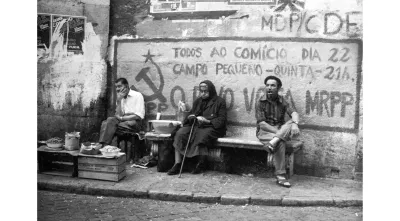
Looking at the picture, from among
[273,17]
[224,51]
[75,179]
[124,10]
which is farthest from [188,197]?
[124,10]

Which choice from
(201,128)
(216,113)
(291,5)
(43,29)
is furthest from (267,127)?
(43,29)

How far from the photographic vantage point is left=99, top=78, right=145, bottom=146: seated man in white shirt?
6.68 m

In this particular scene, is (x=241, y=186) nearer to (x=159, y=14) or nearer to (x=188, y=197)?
(x=188, y=197)

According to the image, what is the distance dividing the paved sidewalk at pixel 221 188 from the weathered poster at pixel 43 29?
2310 mm

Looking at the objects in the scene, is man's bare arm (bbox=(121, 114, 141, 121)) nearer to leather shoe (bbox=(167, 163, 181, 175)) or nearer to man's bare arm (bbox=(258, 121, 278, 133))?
leather shoe (bbox=(167, 163, 181, 175))

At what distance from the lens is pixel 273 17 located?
6.37m

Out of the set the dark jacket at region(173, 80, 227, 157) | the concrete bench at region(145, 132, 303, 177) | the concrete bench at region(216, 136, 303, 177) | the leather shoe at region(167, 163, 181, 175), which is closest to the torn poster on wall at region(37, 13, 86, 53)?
the concrete bench at region(145, 132, 303, 177)

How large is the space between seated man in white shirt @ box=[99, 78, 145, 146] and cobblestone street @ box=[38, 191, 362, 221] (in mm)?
1569

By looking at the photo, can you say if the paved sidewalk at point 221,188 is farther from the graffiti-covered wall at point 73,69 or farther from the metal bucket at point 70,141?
the graffiti-covered wall at point 73,69

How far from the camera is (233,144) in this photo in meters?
6.12

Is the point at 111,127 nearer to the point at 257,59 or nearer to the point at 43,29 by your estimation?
the point at 43,29

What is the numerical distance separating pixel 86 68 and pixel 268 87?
3.17 m

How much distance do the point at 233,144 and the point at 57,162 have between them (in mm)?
2592

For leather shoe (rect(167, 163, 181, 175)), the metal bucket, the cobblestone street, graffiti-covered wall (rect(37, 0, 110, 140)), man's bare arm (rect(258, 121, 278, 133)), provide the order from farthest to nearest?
1. graffiti-covered wall (rect(37, 0, 110, 140))
2. leather shoe (rect(167, 163, 181, 175))
3. the metal bucket
4. man's bare arm (rect(258, 121, 278, 133))
5. the cobblestone street
